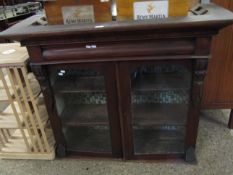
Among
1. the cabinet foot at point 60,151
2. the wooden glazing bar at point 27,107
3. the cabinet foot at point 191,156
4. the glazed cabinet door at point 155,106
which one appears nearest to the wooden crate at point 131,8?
the glazed cabinet door at point 155,106

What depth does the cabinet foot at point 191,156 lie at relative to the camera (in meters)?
1.45

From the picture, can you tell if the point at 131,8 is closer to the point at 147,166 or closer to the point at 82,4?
the point at 82,4

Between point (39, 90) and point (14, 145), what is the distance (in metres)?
0.52

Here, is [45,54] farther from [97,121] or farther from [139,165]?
[139,165]

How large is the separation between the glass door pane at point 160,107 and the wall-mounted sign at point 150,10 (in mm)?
264

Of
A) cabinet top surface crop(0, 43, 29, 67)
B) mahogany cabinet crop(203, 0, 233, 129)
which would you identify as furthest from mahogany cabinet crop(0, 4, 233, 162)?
mahogany cabinet crop(203, 0, 233, 129)

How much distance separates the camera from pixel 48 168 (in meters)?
1.54

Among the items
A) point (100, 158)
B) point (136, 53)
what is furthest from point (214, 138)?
point (136, 53)

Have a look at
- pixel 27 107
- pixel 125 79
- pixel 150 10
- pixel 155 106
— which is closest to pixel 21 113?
pixel 27 107

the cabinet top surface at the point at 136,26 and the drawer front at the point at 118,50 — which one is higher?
the cabinet top surface at the point at 136,26

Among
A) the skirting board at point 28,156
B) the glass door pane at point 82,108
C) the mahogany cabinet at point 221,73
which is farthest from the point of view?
the skirting board at point 28,156

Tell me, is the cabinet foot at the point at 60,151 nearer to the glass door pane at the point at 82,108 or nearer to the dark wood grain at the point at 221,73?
the glass door pane at the point at 82,108

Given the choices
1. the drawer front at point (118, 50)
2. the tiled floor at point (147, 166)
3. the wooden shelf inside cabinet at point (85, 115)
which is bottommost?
the tiled floor at point (147, 166)

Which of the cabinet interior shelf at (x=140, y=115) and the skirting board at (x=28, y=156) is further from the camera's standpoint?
the skirting board at (x=28, y=156)
